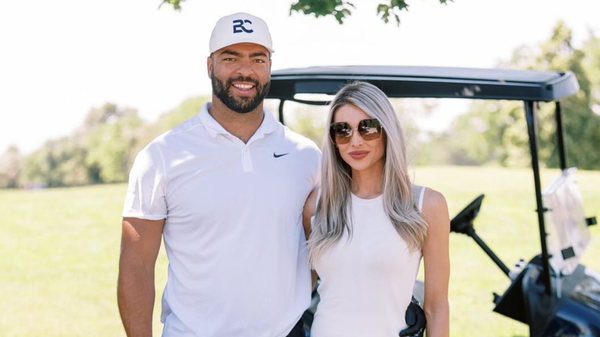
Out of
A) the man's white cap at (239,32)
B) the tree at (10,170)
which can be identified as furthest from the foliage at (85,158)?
the man's white cap at (239,32)

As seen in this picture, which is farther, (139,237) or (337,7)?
(337,7)

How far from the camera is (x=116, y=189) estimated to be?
1938 cm

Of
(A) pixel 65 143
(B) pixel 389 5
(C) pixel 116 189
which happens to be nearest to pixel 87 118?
(A) pixel 65 143

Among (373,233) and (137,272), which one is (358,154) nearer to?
(373,233)

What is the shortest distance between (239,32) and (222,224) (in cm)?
72

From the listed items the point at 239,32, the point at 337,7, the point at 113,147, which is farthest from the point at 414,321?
the point at 113,147

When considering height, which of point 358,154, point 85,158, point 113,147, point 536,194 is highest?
point 358,154

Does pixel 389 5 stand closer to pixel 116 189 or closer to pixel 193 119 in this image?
pixel 193 119

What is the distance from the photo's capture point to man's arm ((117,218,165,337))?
2.49 meters

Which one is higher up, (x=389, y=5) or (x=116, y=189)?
(x=389, y=5)

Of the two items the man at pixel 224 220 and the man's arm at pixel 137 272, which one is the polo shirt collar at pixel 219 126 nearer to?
the man at pixel 224 220

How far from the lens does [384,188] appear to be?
2443mm

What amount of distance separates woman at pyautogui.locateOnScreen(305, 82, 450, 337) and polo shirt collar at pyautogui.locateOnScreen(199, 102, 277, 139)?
10.3 inches

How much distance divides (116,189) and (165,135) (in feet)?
57.2
